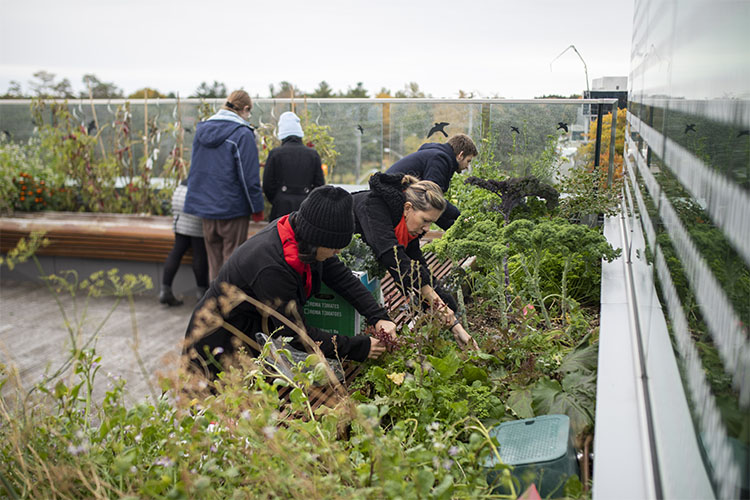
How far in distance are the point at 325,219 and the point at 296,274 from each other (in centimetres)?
28

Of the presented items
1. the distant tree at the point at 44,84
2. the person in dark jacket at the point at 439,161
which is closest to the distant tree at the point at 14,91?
the distant tree at the point at 44,84

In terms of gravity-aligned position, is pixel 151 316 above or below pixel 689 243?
below

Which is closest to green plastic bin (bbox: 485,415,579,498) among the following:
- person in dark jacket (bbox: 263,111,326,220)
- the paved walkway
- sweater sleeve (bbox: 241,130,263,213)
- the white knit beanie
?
the paved walkway

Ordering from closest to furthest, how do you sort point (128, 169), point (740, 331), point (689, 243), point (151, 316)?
1. point (740, 331)
2. point (689, 243)
3. point (151, 316)
4. point (128, 169)

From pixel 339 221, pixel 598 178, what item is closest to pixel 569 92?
pixel 598 178

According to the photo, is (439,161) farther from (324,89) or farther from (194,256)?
(324,89)

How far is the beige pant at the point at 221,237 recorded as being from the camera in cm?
594

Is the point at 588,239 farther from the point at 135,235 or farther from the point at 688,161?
the point at 135,235

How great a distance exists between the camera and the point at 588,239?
2918mm

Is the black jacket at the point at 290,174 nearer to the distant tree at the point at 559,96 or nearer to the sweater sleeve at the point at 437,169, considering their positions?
the sweater sleeve at the point at 437,169

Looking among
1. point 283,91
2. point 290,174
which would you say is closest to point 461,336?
point 290,174

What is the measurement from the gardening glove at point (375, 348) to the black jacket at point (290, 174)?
11.5 feet

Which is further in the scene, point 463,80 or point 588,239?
point 463,80

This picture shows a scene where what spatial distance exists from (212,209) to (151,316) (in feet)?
4.65
